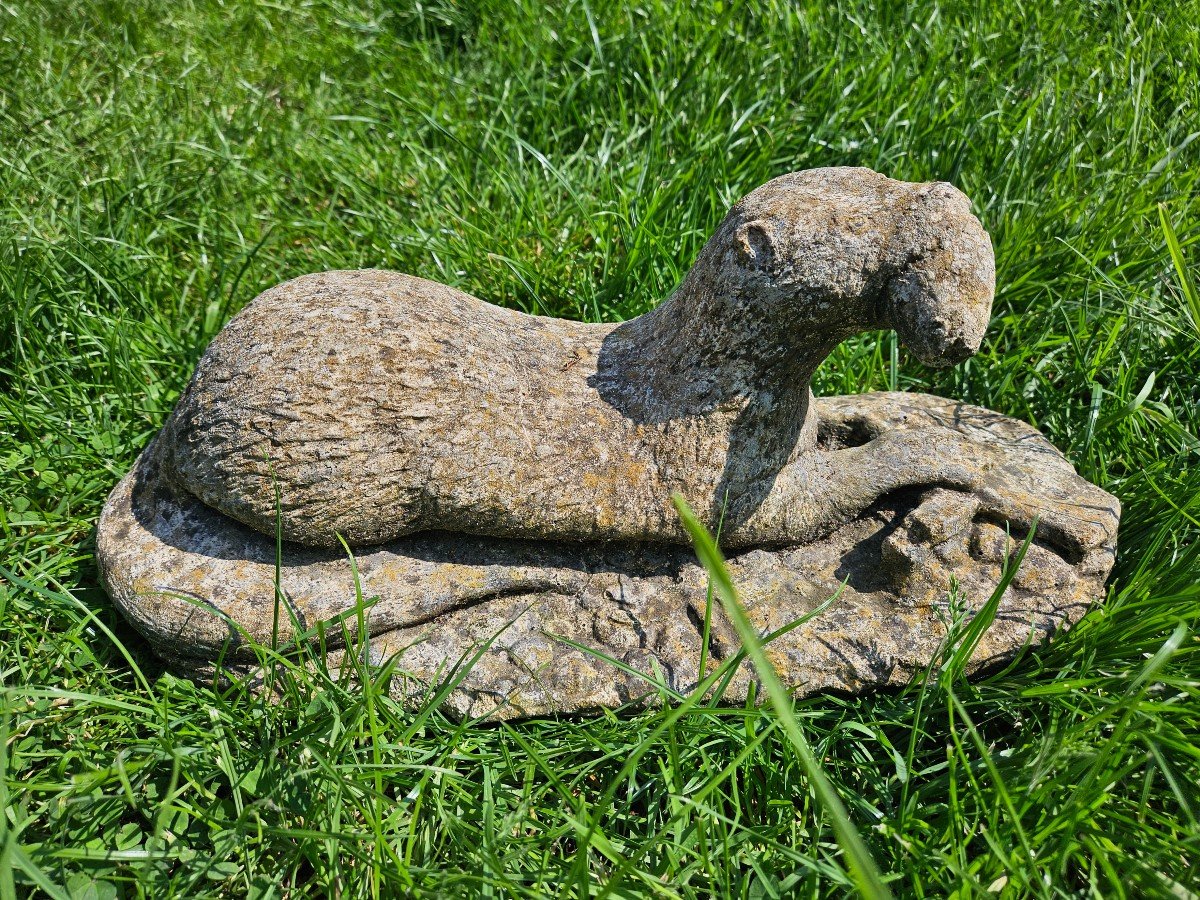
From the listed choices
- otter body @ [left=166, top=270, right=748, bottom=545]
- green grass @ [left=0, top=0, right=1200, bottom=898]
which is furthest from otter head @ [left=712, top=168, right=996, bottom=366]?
green grass @ [left=0, top=0, right=1200, bottom=898]

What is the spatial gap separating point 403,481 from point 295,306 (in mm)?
524

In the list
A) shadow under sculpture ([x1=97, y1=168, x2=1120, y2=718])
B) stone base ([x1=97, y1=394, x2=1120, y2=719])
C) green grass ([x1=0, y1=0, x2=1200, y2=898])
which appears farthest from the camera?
stone base ([x1=97, y1=394, x2=1120, y2=719])

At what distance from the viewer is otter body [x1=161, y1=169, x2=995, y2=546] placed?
2137mm

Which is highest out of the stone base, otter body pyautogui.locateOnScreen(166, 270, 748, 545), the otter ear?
the otter ear

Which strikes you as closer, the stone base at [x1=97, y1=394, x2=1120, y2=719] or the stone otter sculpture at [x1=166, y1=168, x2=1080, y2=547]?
the stone otter sculpture at [x1=166, y1=168, x2=1080, y2=547]

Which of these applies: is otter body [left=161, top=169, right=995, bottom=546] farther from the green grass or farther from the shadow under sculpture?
the green grass

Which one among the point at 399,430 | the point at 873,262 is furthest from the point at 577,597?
the point at 873,262

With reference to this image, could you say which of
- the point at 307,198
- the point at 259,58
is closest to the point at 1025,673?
the point at 307,198

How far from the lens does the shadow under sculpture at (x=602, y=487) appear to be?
2.19 metres

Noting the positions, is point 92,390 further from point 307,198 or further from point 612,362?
point 612,362

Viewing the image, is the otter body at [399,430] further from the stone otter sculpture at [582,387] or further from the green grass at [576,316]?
the green grass at [576,316]

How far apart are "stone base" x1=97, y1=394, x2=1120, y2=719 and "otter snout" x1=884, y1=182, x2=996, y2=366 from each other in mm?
575

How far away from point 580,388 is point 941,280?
3.00 feet

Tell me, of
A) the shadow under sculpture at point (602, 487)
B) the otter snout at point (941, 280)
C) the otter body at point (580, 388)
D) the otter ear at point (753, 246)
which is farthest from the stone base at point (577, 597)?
the otter ear at point (753, 246)
